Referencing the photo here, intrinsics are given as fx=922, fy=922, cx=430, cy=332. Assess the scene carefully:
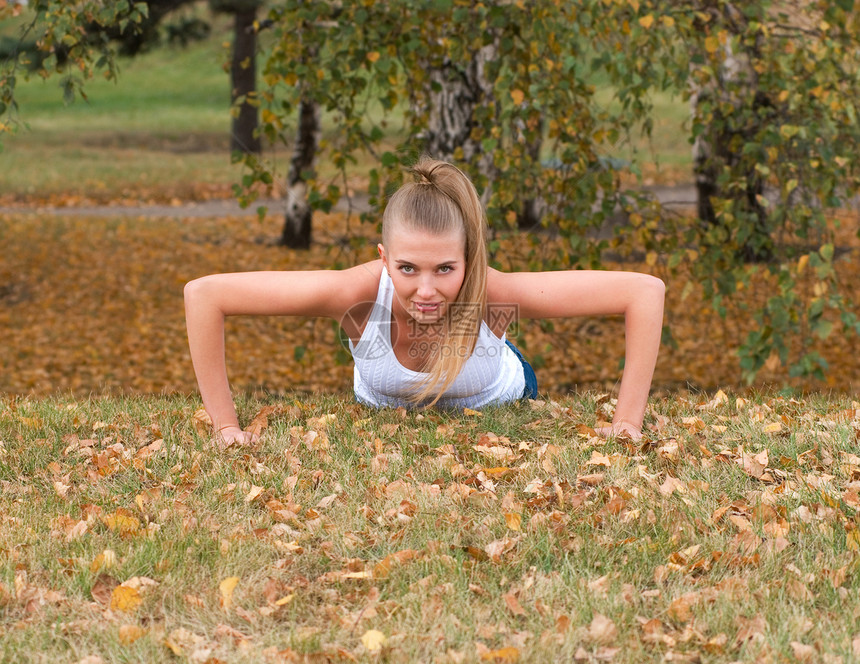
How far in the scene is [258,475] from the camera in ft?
11.0

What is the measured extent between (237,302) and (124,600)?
1.36 meters

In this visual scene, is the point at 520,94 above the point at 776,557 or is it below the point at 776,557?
above

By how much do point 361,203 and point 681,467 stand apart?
1470 cm

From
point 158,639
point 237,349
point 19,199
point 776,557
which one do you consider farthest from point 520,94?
point 19,199

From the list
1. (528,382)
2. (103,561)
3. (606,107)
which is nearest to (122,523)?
(103,561)

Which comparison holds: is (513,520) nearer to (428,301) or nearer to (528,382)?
(428,301)

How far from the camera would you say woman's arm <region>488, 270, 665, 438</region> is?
359 centimetres

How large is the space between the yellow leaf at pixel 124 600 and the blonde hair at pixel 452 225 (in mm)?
1584

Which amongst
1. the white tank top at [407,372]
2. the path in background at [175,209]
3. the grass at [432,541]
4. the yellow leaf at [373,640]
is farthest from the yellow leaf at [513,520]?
the path in background at [175,209]

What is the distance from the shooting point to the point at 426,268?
340cm

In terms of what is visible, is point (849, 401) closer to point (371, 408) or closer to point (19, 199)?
point (371, 408)

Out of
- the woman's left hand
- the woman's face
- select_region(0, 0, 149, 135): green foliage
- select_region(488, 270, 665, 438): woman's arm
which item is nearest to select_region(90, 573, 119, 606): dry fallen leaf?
the woman's face

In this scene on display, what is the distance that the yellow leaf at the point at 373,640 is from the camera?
7.34 feet

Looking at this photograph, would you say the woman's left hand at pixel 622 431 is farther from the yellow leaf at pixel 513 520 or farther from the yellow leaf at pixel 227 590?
the yellow leaf at pixel 227 590
